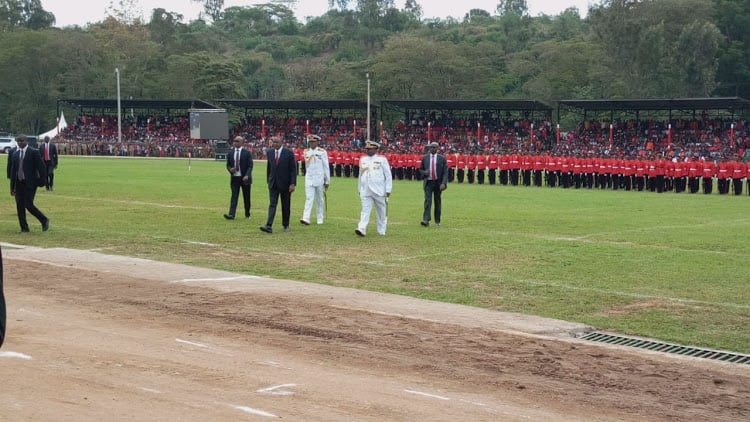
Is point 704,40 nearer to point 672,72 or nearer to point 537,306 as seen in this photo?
point 672,72

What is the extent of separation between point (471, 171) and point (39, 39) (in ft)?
260

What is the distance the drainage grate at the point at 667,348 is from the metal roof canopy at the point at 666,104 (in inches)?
1809

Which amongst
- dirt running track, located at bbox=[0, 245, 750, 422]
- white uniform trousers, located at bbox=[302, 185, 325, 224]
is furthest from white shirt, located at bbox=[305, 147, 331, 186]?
dirt running track, located at bbox=[0, 245, 750, 422]

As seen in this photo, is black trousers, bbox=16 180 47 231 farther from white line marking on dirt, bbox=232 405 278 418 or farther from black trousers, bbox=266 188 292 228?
white line marking on dirt, bbox=232 405 278 418

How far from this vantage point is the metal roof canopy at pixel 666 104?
54000 millimetres

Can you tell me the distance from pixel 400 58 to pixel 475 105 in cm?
2238

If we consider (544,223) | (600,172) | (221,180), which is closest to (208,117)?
(221,180)

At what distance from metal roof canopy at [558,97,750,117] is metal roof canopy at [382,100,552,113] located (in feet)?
8.16

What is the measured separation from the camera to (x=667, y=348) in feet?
31.6

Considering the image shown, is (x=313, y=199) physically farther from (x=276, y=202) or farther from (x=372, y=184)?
(x=372, y=184)

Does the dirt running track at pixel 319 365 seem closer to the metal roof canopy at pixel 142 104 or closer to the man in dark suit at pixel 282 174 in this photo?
the man in dark suit at pixel 282 174

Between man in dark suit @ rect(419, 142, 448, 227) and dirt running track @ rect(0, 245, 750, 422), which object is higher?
man in dark suit @ rect(419, 142, 448, 227)

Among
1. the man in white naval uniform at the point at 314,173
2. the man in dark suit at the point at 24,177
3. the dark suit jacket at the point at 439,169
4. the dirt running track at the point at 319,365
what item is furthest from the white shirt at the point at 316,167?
the dirt running track at the point at 319,365

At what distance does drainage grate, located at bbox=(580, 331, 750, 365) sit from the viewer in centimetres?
927
